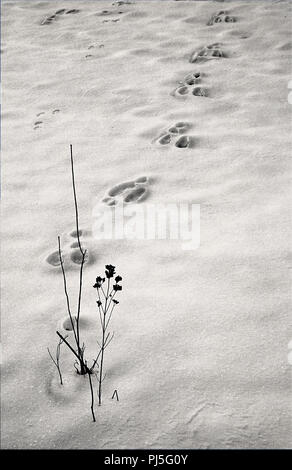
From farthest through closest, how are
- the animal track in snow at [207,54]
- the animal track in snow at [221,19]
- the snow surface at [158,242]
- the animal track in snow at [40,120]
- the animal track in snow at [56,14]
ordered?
the animal track in snow at [56,14] → the animal track in snow at [221,19] → the animal track in snow at [207,54] → the animal track in snow at [40,120] → the snow surface at [158,242]

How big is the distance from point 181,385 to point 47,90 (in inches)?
114

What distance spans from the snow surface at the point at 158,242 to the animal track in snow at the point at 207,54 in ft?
0.20

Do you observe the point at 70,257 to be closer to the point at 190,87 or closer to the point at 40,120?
the point at 40,120

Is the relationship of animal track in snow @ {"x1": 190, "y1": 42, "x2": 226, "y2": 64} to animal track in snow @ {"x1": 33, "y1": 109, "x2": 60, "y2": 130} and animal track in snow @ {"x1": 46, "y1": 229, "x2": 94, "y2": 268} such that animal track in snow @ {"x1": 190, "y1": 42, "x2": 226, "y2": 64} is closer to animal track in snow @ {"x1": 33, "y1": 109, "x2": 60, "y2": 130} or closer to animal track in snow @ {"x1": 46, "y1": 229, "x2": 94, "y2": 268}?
animal track in snow @ {"x1": 33, "y1": 109, "x2": 60, "y2": 130}

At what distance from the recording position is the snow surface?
4.77 ft

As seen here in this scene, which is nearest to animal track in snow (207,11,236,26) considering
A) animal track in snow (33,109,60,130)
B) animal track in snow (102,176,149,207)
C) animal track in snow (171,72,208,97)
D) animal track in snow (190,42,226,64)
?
animal track in snow (190,42,226,64)

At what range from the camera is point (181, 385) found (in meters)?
1.50

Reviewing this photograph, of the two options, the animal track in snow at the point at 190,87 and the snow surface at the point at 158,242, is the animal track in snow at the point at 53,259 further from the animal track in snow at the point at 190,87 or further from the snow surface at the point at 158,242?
the animal track in snow at the point at 190,87

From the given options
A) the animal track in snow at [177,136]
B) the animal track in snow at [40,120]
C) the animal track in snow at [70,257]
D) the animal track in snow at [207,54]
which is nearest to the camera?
the animal track in snow at [70,257]

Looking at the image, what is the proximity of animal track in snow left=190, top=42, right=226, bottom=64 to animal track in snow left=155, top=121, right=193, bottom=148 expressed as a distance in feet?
3.40

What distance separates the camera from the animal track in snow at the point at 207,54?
3756mm

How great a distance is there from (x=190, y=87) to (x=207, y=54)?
613 millimetres

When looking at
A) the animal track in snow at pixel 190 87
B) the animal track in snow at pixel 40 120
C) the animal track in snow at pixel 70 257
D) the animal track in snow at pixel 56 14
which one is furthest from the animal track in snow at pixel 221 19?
the animal track in snow at pixel 70 257

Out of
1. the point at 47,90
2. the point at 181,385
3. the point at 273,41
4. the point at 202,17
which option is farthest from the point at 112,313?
the point at 202,17
